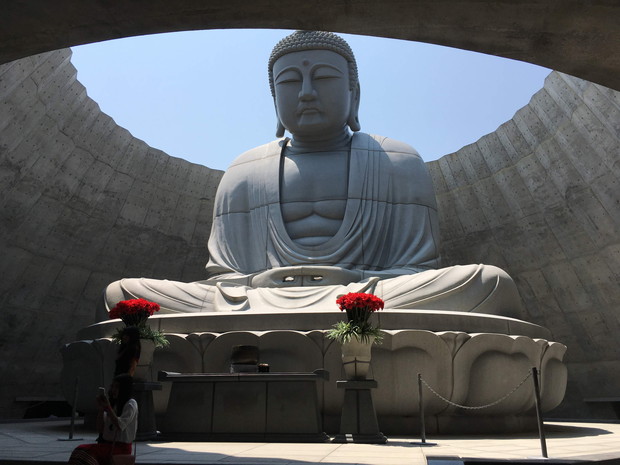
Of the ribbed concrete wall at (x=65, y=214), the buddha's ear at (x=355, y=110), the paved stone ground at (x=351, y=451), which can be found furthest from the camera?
the buddha's ear at (x=355, y=110)

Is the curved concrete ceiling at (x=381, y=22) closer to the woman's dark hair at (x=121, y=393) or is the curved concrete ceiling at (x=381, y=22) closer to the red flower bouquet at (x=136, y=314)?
the woman's dark hair at (x=121, y=393)

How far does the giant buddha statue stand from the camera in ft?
23.9

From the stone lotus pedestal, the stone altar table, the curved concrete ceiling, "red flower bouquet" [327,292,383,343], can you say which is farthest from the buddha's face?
the curved concrete ceiling

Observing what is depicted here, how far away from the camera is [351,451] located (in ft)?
11.8

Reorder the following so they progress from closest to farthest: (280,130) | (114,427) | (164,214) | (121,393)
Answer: (114,427) < (121,393) < (280,130) < (164,214)

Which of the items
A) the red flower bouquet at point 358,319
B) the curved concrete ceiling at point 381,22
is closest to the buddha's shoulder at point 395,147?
the red flower bouquet at point 358,319

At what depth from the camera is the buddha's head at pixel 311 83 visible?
320 inches

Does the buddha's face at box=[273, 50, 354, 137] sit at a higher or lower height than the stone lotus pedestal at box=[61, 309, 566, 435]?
higher

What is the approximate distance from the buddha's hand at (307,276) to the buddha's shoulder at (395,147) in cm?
217

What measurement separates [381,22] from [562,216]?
6862mm

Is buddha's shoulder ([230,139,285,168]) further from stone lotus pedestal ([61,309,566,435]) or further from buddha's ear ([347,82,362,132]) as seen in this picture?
stone lotus pedestal ([61,309,566,435])

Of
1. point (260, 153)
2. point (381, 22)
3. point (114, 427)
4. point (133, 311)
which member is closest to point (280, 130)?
point (260, 153)

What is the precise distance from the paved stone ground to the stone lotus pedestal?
15.0 inches

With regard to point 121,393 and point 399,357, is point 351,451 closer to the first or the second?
A: point 399,357
